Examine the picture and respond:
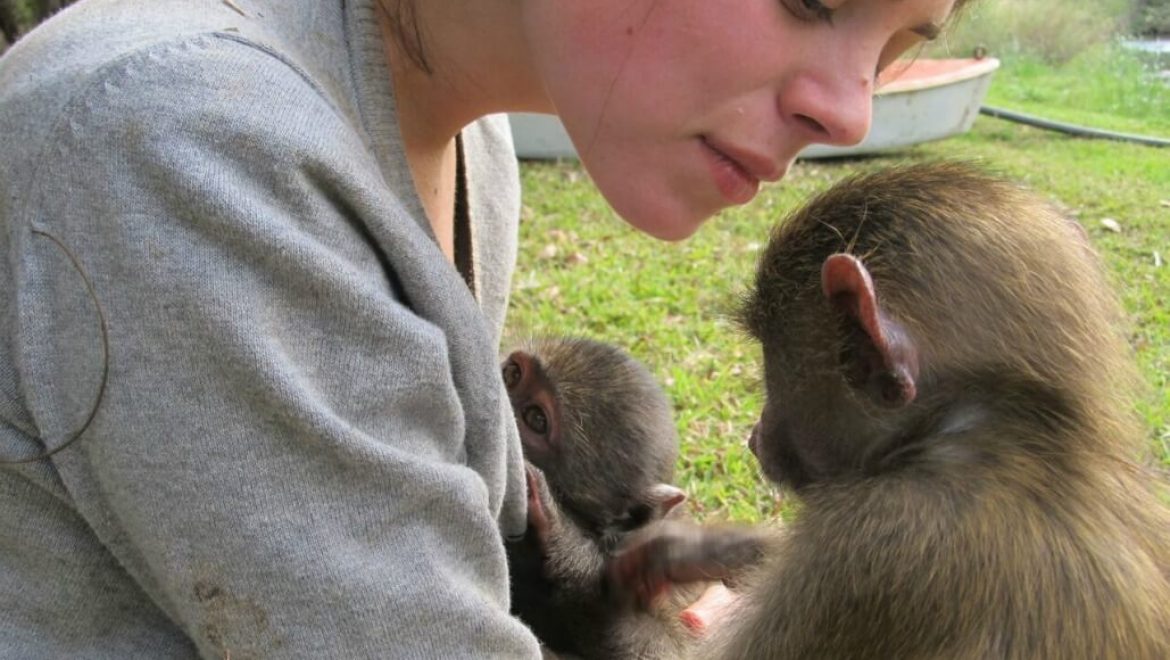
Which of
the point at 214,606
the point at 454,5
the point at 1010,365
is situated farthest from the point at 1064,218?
the point at 214,606

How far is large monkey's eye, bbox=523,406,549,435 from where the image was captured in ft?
10.4

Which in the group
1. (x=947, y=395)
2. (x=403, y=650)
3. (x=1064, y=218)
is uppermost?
(x=1064, y=218)

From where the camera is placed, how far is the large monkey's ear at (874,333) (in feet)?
6.30

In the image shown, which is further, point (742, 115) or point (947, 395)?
point (947, 395)

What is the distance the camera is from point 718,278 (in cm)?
607

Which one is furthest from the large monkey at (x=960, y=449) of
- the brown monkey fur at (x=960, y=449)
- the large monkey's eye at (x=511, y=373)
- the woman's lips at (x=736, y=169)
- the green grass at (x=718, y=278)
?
the large monkey's eye at (x=511, y=373)

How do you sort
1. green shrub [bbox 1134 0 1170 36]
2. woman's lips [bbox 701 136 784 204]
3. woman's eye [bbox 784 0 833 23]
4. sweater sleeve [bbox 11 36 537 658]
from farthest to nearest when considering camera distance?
green shrub [bbox 1134 0 1170 36], woman's lips [bbox 701 136 784 204], woman's eye [bbox 784 0 833 23], sweater sleeve [bbox 11 36 537 658]

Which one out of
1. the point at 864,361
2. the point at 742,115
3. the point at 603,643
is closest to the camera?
the point at 742,115

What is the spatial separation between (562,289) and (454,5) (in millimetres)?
3984

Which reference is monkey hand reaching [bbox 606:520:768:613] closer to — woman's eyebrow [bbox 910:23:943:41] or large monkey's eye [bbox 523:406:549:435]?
large monkey's eye [bbox 523:406:549:435]

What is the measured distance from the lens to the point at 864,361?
2059mm

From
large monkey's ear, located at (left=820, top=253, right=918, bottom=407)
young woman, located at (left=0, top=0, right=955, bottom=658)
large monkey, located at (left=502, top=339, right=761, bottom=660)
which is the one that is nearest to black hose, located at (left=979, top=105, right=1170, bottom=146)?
large monkey, located at (left=502, top=339, right=761, bottom=660)

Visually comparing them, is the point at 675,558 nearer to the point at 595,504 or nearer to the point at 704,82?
the point at 595,504

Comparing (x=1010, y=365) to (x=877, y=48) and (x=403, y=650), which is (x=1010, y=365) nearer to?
(x=877, y=48)
